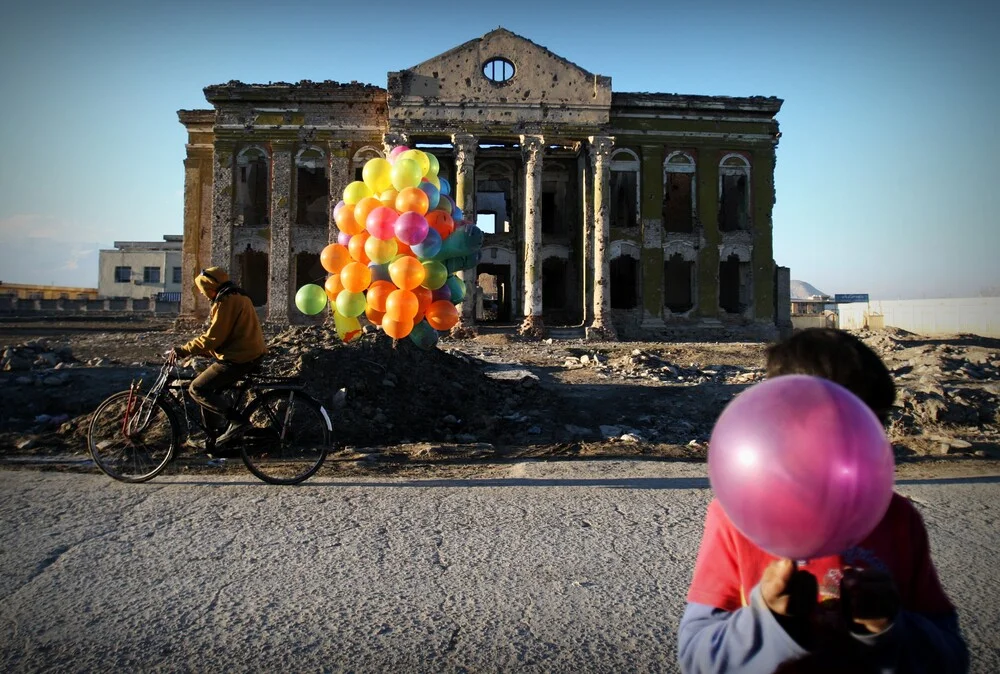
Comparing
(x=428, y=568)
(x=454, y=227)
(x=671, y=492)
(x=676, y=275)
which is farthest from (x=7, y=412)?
(x=676, y=275)

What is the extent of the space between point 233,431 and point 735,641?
16.4 ft

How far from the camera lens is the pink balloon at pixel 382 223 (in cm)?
793

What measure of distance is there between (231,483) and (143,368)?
8.12 metres

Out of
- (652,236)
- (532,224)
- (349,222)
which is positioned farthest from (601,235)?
(349,222)

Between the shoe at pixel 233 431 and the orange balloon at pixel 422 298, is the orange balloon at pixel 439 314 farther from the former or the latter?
the shoe at pixel 233 431

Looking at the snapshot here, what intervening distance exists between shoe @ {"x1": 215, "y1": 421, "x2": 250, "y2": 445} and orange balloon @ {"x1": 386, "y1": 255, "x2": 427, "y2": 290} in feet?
9.88

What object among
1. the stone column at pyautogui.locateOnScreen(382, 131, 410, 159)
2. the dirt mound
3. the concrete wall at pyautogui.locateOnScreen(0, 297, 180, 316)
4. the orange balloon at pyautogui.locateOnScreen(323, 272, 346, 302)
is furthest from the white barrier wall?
the concrete wall at pyautogui.locateOnScreen(0, 297, 180, 316)

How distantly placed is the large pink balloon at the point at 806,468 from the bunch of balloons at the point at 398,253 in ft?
22.5

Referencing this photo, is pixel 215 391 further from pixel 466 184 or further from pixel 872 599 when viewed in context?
pixel 466 184

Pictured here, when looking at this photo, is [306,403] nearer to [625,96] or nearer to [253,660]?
[253,660]

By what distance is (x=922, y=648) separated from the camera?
130 cm

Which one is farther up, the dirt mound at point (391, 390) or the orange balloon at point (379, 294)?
the orange balloon at point (379, 294)

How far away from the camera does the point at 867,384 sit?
146 cm

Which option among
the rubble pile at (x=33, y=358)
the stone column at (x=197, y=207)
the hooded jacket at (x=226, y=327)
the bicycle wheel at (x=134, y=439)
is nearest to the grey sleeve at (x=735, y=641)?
the hooded jacket at (x=226, y=327)
